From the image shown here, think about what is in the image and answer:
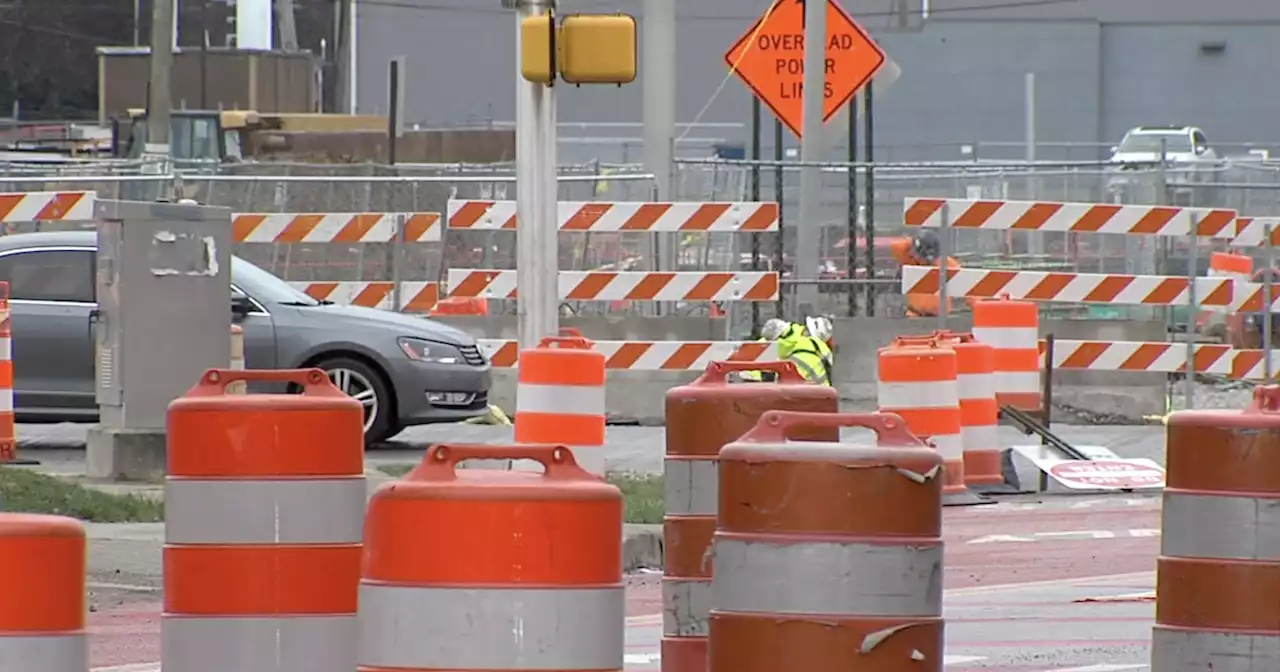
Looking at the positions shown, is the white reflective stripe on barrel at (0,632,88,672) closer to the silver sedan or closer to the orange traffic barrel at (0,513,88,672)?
the orange traffic barrel at (0,513,88,672)

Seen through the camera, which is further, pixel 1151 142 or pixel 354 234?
pixel 1151 142

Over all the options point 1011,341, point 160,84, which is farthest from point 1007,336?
point 160,84

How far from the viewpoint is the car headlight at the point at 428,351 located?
1764 centimetres

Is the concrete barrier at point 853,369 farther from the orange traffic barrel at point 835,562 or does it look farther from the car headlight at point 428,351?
the orange traffic barrel at point 835,562

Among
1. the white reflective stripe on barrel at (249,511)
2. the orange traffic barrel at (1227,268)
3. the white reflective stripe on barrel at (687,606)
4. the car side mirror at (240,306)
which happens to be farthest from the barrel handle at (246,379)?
the orange traffic barrel at (1227,268)

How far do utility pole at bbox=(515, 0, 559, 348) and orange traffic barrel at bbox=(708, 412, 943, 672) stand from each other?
24.9 feet

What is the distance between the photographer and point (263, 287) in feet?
58.2

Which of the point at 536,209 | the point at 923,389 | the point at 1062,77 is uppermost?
the point at 1062,77

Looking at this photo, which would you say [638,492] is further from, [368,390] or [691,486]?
[691,486]

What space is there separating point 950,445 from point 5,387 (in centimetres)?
573

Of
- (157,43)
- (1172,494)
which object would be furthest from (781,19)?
(157,43)

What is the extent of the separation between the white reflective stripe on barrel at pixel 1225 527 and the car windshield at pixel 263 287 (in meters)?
11.0

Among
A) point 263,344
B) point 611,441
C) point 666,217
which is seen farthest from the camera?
point 666,217

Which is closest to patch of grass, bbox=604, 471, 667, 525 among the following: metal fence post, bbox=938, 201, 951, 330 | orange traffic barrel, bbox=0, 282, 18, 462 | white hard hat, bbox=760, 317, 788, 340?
white hard hat, bbox=760, 317, 788, 340
